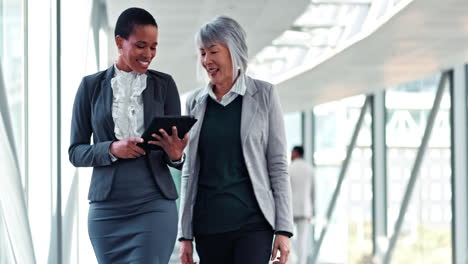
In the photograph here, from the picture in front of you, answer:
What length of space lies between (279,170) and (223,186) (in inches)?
9.3

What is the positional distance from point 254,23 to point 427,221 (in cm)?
514

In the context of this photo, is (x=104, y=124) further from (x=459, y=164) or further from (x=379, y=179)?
(x=379, y=179)

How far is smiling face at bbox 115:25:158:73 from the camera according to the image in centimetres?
341

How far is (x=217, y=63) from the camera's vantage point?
368 centimetres

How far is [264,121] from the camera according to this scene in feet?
12.3

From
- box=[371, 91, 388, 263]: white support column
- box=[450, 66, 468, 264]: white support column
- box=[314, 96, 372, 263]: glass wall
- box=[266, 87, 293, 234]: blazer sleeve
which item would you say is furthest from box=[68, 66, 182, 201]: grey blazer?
box=[314, 96, 372, 263]: glass wall

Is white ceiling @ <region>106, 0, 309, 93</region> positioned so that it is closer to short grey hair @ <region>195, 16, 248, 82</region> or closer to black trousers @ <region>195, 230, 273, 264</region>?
short grey hair @ <region>195, 16, 248, 82</region>

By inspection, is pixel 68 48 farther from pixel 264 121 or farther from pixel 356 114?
pixel 356 114

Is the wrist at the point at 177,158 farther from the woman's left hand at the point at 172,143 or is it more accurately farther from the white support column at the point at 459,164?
the white support column at the point at 459,164

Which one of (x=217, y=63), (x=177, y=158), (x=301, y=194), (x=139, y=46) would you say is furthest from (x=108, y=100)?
(x=301, y=194)

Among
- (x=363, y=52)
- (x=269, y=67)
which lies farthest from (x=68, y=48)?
(x=269, y=67)

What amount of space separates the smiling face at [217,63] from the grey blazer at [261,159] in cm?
10

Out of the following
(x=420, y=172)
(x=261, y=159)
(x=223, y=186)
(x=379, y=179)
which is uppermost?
(x=261, y=159)

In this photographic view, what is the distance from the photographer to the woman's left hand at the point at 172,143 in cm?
331
